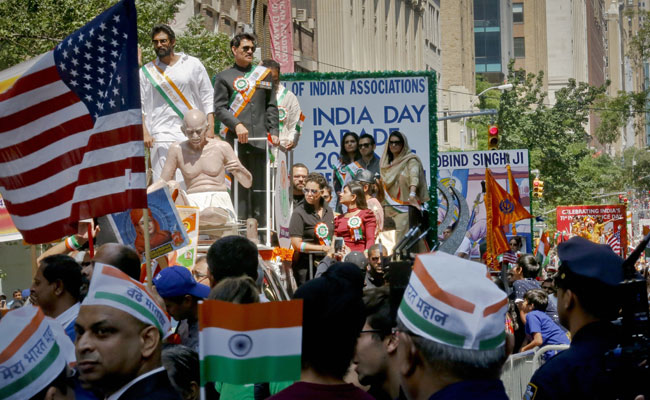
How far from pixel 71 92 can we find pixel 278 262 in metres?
3.70

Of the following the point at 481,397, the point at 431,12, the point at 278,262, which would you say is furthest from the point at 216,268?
the point at 431,12

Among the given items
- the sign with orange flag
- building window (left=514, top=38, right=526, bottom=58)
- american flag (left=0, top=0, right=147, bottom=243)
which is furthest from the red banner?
building window (left=514, top=38, right=526, bottom=58)

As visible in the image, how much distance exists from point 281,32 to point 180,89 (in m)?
26.2

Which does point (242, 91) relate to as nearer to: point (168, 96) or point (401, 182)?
point (168, 96)

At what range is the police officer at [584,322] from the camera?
4211mm

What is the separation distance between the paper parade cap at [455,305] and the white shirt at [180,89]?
8462 millimetres

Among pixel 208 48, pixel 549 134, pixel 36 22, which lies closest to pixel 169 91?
pixel 36 22

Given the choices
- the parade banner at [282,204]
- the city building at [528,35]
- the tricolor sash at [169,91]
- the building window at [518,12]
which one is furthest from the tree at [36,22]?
the building window at [518,12]

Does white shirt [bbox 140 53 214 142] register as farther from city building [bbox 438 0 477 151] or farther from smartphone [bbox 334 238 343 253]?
city building [bbox 438 0 477 151]

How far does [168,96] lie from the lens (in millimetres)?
11625

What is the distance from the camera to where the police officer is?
4211 mm

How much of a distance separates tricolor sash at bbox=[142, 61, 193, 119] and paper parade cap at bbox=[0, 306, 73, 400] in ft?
25.4

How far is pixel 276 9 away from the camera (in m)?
36.9

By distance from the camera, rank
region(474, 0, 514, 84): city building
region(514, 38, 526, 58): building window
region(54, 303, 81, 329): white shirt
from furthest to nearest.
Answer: region(514, 38, 526, 58): building window
region(474, 0, 514, 84): city building
region(54, 303, 81, 329): white shirt
